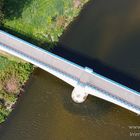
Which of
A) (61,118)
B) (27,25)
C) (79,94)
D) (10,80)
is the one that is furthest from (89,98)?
(27,25)

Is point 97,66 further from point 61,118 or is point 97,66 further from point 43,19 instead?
point 43,19

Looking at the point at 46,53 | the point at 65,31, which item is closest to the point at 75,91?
the point at 46,53

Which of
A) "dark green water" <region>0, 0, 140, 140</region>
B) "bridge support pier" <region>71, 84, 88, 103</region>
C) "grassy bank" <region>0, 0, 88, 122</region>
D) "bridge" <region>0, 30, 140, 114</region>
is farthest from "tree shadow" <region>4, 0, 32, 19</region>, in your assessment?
"bridge support pier" <region>71, 84, 88, 103</region>

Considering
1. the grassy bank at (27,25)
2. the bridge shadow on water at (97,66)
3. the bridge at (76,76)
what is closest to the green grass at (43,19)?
the grassy bank at (27,25)

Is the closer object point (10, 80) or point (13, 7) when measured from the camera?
point (10, 80)

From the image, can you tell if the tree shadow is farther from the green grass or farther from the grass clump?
the grass clump

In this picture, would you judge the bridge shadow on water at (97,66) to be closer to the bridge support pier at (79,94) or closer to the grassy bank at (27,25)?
the grassy bank at (27,25)

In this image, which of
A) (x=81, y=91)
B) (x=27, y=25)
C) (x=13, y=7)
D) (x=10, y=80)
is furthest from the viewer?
(x=27, y=25)
